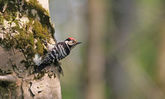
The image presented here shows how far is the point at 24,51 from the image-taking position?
11.0ft

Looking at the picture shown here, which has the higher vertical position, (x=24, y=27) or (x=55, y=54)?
(x=24, y=27)

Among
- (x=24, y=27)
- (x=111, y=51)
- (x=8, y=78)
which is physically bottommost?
(x=8, y=78)

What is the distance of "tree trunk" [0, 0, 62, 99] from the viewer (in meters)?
3.18

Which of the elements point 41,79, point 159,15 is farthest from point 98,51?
point 41,79

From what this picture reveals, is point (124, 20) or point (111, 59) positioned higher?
point (124, 20)

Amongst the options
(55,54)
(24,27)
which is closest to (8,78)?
(24,27)

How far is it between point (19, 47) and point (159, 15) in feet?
31.6

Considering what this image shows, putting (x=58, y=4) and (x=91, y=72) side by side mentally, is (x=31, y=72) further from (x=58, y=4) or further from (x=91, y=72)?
(x=58, y=4)

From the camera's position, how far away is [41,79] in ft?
11.2

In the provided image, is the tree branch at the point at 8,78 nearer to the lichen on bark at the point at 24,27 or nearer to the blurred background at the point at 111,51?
the lichen on bark at the point at 24,27

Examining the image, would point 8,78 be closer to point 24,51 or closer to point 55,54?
point 24,51

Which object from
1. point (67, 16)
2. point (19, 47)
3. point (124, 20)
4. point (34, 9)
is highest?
point (67, 16)

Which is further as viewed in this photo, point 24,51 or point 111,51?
Answer: point 111,51

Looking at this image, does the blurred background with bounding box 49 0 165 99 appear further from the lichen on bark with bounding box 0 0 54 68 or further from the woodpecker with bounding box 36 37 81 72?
the lichen on bark with bounding box 0 0 54 68
